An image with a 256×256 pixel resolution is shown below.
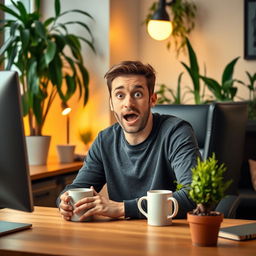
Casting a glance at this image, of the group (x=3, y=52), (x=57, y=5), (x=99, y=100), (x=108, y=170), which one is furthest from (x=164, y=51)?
(x=108, y=170)

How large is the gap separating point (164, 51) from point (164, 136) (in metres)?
3.10

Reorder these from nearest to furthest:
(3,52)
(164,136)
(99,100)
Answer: (164,136), (3,52), (99,100)

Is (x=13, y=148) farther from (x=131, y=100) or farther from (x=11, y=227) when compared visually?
(x=131, y=100)

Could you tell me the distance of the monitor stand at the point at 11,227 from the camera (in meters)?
1.75

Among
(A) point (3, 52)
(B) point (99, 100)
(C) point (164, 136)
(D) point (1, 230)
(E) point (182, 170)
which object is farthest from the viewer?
(B) point (99, 100)

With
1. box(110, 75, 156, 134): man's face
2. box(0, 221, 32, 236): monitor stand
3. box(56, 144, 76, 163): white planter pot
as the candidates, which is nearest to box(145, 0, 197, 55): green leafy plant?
box(56, 144, 76, 163): white planter pot

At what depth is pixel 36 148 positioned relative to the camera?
13.0ft

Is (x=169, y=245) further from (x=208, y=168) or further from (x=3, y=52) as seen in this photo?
(x=3, y=52)

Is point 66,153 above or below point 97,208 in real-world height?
below

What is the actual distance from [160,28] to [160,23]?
0.13ft

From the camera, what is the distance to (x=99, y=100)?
4637mm

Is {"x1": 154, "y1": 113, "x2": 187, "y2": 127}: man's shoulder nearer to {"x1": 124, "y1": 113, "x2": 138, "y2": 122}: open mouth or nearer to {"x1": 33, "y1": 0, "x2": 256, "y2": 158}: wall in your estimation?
{"x1": 124, "y1": 113, "x2": 138, "y2": 122}: open mouth

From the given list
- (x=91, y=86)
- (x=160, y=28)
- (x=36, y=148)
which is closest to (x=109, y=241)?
(x=36, y=148)

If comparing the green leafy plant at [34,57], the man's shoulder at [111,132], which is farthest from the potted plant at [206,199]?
the green leafy plant at [34,57]
